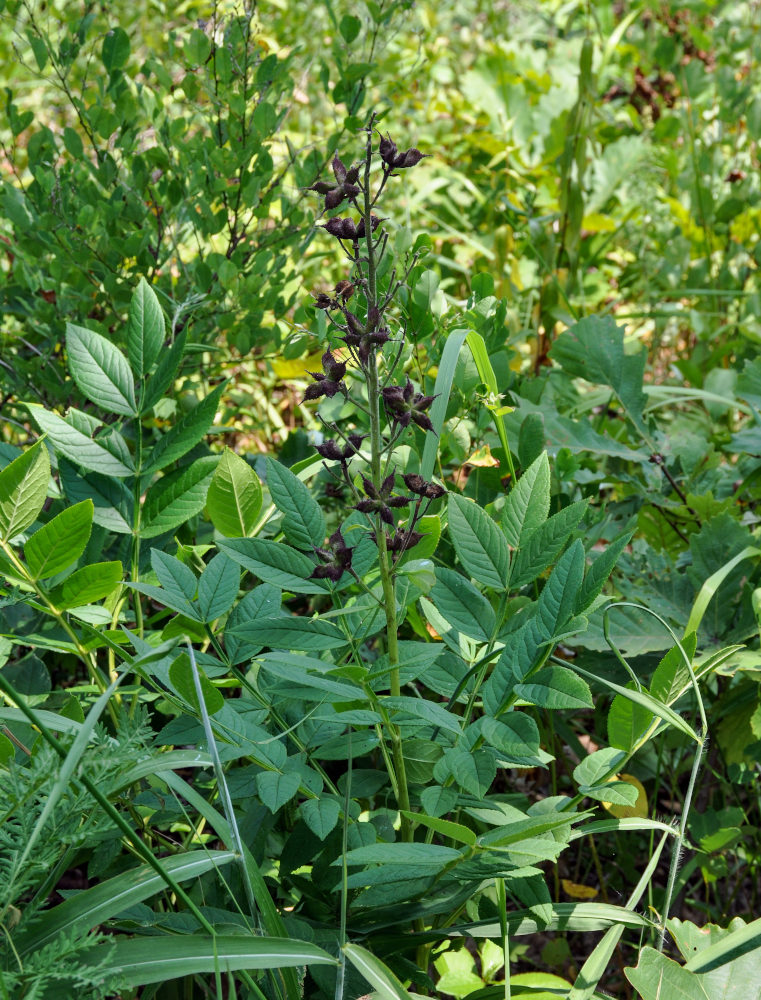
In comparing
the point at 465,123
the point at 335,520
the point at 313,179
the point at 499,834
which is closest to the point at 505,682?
the point at 499,834

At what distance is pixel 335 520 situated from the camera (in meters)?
1.60

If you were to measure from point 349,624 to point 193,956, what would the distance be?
1.25ft

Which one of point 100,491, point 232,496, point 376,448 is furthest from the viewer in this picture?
point 100,491

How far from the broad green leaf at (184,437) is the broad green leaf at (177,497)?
3 cm

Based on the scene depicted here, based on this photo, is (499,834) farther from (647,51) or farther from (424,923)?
(647,51)

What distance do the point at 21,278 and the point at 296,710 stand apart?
1.00m

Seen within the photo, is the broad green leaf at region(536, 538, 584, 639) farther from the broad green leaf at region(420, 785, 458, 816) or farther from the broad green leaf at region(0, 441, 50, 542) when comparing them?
the broad green leaf at region(0, 441, 50, 542)

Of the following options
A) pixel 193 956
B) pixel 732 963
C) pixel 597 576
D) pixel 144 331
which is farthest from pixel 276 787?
pixel 144 331

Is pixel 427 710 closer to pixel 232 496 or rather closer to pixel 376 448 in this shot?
pixel 376 448

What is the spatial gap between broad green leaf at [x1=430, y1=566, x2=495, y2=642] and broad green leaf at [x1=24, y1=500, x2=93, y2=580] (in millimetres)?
379

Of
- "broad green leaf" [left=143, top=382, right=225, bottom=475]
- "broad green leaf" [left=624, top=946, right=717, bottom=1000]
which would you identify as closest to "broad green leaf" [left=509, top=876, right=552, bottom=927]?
"broad green leaf" [left=624, top=946, right=717, bottom=1000]

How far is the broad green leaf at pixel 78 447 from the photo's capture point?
1.10 m

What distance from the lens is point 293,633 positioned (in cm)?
92

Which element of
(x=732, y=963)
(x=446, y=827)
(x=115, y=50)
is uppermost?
(x=115, y=50)
